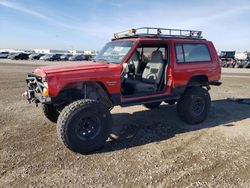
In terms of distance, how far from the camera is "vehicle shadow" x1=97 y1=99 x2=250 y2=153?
528 centimetres

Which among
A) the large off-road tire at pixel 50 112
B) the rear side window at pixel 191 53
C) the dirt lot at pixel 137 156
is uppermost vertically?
the rear side window at pixel 191 53

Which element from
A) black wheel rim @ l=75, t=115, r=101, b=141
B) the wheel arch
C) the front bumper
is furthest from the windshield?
the front bumper

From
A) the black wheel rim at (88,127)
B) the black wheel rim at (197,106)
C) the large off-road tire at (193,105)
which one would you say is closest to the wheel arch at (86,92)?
the black wheel rim at (88,127)

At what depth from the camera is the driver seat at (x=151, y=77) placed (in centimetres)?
603

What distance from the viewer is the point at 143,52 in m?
6.88

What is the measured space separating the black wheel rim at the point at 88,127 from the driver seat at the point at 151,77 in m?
1.54

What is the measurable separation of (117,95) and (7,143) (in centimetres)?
239

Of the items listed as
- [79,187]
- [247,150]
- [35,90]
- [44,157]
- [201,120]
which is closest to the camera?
[79,187]

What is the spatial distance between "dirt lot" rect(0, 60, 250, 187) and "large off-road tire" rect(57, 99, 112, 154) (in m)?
0.21

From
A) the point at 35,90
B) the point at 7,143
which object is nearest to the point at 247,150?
the point at 35,90

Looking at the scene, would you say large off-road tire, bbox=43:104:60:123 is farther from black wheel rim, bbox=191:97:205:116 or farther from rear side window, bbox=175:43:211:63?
black wheel rim, bbox=191:97:205:116

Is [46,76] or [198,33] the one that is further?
[198,33]

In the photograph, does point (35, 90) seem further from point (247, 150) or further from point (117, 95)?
point (247, 150)

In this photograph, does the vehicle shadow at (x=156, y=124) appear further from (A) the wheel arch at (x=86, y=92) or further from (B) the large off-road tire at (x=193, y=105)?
(A) the wheel arch at (x=86, y=92)
